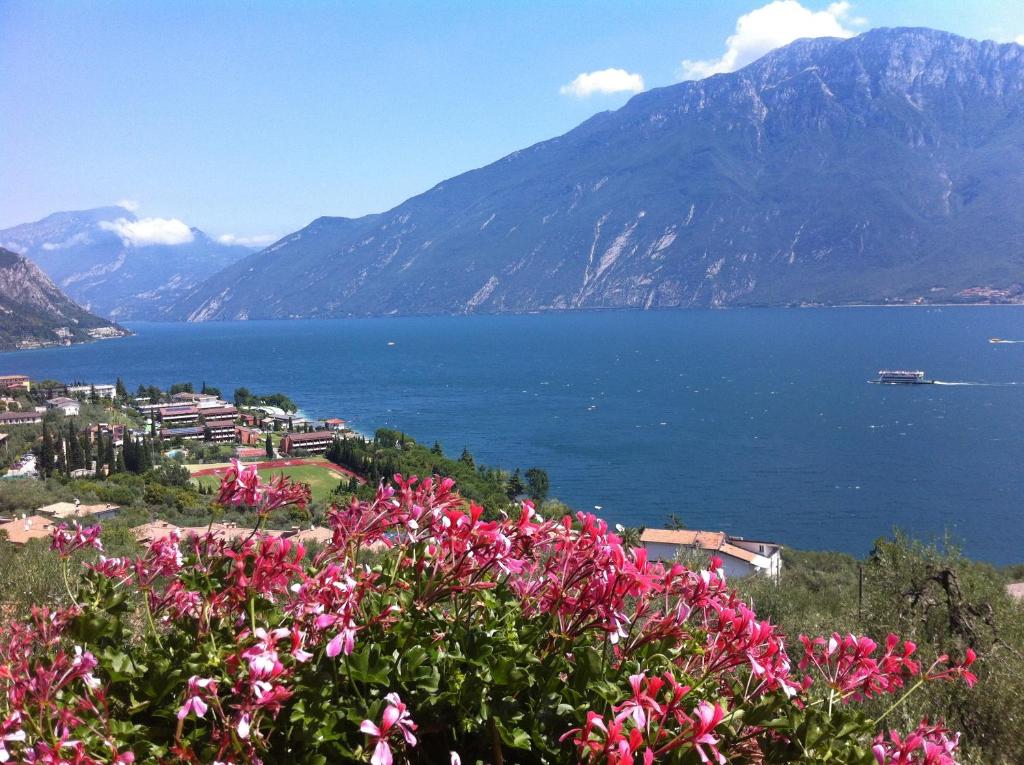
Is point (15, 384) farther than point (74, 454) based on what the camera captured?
Yes

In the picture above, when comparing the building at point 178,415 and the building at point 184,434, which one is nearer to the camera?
the building at point 184,434

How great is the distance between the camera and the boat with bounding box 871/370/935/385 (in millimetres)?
68750

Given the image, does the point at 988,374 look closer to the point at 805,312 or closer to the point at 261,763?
the point at 261,763

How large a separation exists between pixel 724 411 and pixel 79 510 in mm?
50961

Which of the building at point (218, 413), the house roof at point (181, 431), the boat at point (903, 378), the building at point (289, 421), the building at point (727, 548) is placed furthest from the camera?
the boat at point (903, 378)

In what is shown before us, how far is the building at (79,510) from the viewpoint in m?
22.4

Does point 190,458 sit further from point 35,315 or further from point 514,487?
point 35,315

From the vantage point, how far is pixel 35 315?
16825 cm

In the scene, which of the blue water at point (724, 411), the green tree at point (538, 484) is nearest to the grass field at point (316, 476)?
the blue water at point (724, 411)

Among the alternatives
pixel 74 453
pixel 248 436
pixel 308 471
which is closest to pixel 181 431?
pixel 248 436

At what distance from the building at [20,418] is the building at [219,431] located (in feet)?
43.2

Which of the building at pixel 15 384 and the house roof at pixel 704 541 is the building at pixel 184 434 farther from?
the house roof at pixel 704 541

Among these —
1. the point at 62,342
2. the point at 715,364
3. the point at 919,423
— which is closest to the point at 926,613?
the point at 919,423

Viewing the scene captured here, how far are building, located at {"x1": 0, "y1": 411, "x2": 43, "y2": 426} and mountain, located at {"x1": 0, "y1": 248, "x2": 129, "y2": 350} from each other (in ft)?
384
